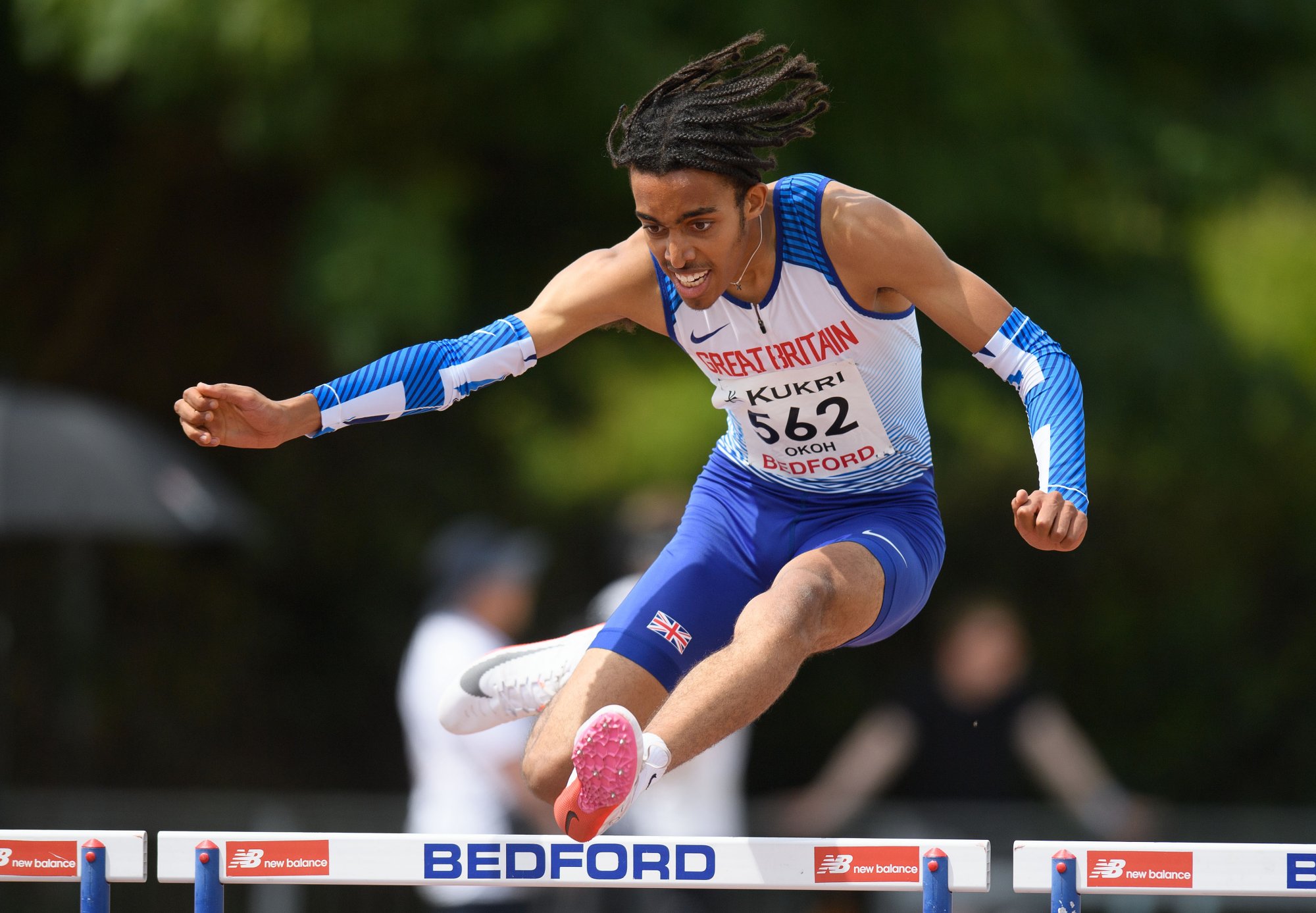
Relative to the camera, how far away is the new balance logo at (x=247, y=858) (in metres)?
4.20

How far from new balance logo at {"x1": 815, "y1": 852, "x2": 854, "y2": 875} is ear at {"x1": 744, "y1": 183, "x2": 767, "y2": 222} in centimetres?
166

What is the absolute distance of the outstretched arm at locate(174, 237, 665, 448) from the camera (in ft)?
13.6

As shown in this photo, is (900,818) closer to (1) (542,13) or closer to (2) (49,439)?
(1) (542,13)

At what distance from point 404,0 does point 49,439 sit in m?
3.25

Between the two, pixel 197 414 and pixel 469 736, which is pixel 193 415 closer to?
pixel 197 414

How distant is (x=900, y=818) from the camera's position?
27.7 feet

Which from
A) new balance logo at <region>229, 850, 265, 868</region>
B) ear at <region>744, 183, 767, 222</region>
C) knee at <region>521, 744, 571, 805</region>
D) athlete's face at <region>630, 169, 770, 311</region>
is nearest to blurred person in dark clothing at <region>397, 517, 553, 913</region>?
knee at <region>521, 744, 571, 805</region>

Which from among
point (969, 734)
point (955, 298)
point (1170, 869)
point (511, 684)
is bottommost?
point (1170, 869)

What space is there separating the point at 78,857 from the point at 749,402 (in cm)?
215

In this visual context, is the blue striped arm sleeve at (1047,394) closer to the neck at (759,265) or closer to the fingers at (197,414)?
the neck at (759,265)

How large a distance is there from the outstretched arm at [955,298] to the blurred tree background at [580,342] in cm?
426

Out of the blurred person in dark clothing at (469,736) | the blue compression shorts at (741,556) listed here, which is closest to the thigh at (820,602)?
the blue compression shorts at (741,556)

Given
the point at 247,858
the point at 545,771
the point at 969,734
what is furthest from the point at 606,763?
the point at 969,734

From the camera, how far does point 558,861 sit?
4246 mm
